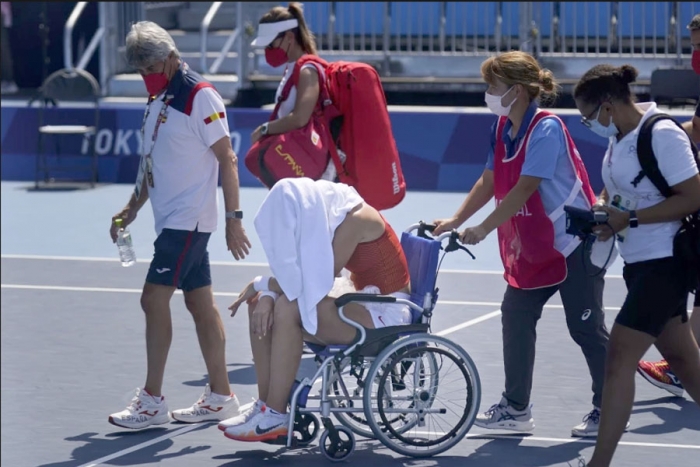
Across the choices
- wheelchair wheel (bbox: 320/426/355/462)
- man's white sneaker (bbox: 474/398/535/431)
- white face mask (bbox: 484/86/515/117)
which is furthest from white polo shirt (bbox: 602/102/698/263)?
wheelchair wheel (bbox: 320/426/355/462)

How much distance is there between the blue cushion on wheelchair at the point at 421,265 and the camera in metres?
6.02

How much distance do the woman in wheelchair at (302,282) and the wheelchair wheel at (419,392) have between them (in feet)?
0.59

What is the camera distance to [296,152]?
7.55 metres

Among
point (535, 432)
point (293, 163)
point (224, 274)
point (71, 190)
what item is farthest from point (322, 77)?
point (71, 190)

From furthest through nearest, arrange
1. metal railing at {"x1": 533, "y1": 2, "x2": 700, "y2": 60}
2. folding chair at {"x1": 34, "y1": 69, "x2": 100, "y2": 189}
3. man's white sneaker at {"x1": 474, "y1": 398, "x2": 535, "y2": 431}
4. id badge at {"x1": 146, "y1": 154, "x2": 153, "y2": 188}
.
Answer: metal railing at {"x1": 533, "y1": 2, "x2": 700, "y2": 60} < folding chair at {"x1": 34, "y1": 69, "x2": 100, "y2": 189} < id badge at {"x1": 146, "y1": 154, "x2": 153, "y2": 188} < man's white sneaker at {"x1": 474, "y1": 398, "x2": 535, "y2": 431}

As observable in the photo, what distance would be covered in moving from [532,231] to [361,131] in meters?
1.80

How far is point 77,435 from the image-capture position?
634 cm

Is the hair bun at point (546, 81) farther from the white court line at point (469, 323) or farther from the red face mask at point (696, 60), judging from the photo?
the white court line at point (469, 323)

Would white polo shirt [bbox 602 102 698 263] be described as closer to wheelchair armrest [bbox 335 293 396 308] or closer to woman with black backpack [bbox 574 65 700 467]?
woman with black backpack [bbox 574 65 700 467]

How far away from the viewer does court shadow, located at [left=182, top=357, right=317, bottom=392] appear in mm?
7379

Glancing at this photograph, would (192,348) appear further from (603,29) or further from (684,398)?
(603,29)

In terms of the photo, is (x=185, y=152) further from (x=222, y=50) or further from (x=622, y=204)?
(x=222, y=50)

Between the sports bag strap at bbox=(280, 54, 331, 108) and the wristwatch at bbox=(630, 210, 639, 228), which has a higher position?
the sports bag strap at bbox=(280, 54, 331, 108)

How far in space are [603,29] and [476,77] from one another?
5.83 feet
